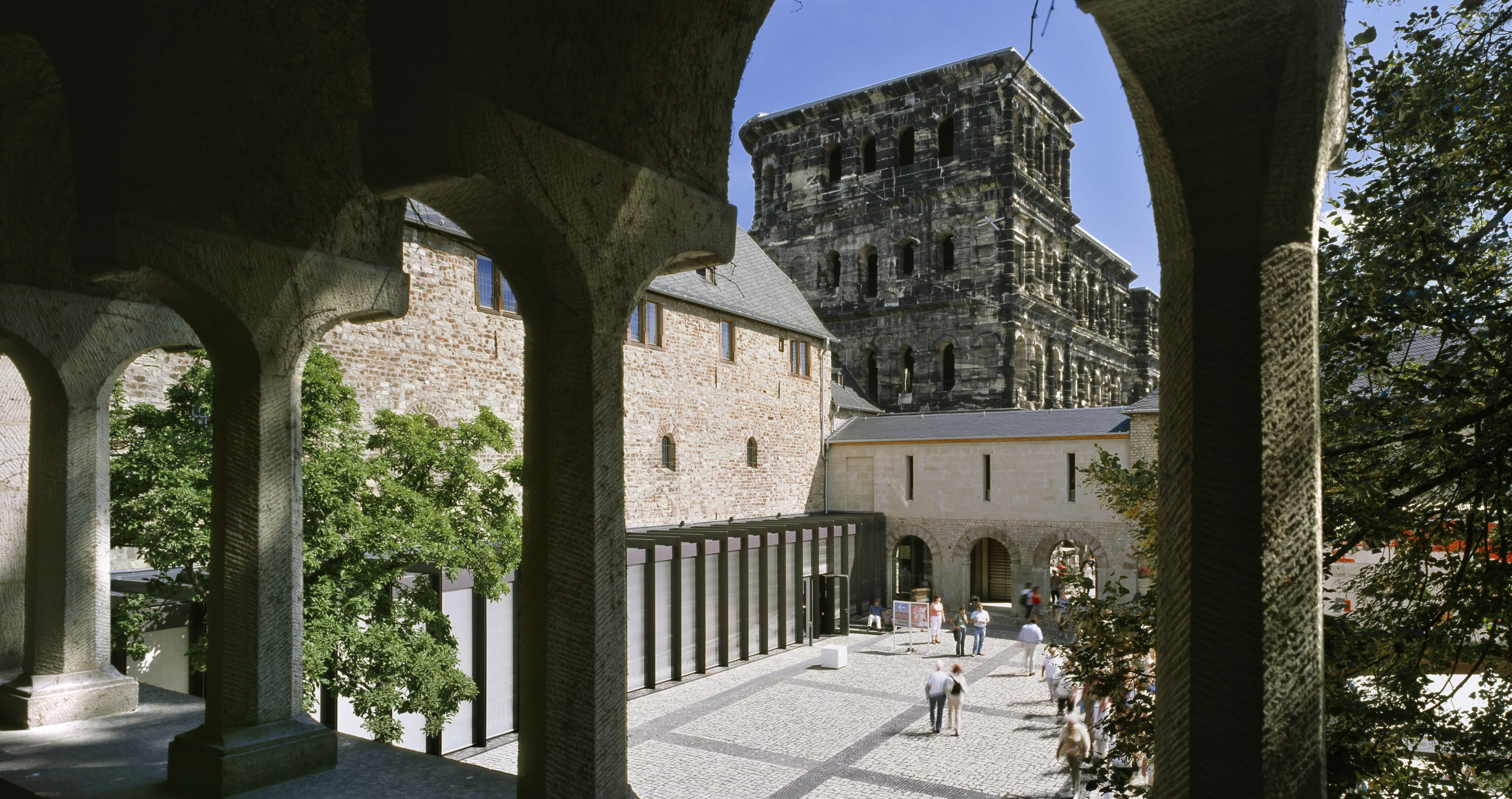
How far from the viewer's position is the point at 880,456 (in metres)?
30.7

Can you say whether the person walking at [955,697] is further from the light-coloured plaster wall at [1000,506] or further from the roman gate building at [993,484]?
the light-coloured plaster wall at [1000,506]

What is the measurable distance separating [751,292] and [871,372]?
12412 millimetres

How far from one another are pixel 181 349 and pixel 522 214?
471 cm

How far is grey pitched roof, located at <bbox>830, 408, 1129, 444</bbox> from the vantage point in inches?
1089

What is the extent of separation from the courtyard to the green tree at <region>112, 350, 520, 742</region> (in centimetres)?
364

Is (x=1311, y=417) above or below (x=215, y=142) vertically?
below

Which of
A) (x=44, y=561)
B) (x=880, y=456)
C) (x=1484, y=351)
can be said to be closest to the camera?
(x=1484, y=351)

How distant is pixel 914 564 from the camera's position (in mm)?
35219

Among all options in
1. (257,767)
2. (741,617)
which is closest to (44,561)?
(257,767)

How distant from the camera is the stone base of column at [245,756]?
172 inches

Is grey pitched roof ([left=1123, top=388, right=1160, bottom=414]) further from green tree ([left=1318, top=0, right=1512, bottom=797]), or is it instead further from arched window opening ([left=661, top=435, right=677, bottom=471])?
green tree ([left=1318, top=0, right=1512, bottom=797])

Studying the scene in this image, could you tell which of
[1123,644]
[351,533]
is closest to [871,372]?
[351,533]

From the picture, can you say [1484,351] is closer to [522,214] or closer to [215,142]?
[522,214]

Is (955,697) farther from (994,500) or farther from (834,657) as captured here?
(994,500)
